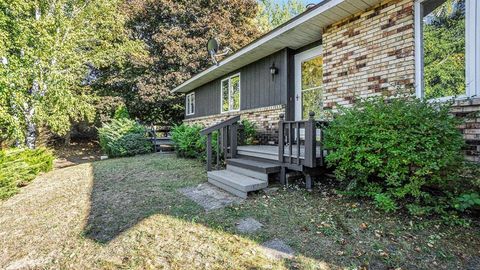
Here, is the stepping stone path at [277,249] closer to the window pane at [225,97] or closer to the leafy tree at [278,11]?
the window pane at [225,97]

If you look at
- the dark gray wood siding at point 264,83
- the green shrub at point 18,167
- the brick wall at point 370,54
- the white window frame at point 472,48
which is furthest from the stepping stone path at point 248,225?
the green shrub at point 18,167

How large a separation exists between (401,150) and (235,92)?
21.5ft

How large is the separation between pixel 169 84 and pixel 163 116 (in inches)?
107

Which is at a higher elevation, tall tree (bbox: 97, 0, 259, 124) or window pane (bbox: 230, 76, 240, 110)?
tall tree (bbox: 97, 0, 259, 124)

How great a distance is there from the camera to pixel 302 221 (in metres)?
3.07

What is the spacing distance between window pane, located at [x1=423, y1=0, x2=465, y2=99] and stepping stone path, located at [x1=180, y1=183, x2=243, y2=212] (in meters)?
3.12

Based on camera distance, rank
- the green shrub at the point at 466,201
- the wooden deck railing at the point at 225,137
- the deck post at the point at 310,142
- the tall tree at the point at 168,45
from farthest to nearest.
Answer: the tall tree at the point at 168,45, the wooden deck railing at the point at 225,137, the deck post at the point at 310,142, the green shrub at the point at 466,201

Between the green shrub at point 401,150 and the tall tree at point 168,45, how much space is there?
42.7 ft

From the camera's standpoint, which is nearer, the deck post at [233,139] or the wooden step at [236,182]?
the wooden step at [236,182]

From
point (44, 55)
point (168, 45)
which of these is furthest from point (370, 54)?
point (168, 45)

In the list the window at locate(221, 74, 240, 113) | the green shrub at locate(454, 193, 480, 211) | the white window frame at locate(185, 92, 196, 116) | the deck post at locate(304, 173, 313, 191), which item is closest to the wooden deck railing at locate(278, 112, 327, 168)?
the deck post at locate(304, 173, 313, 191)

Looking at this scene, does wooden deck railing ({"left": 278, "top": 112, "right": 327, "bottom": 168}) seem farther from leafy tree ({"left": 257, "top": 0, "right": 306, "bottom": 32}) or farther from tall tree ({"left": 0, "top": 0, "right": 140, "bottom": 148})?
leafy tree ({"left": 257, "top": 0, "right": 306, "bottom": 32})

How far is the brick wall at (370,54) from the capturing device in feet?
13.1

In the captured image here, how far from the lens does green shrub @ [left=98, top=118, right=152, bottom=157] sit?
401 inches
